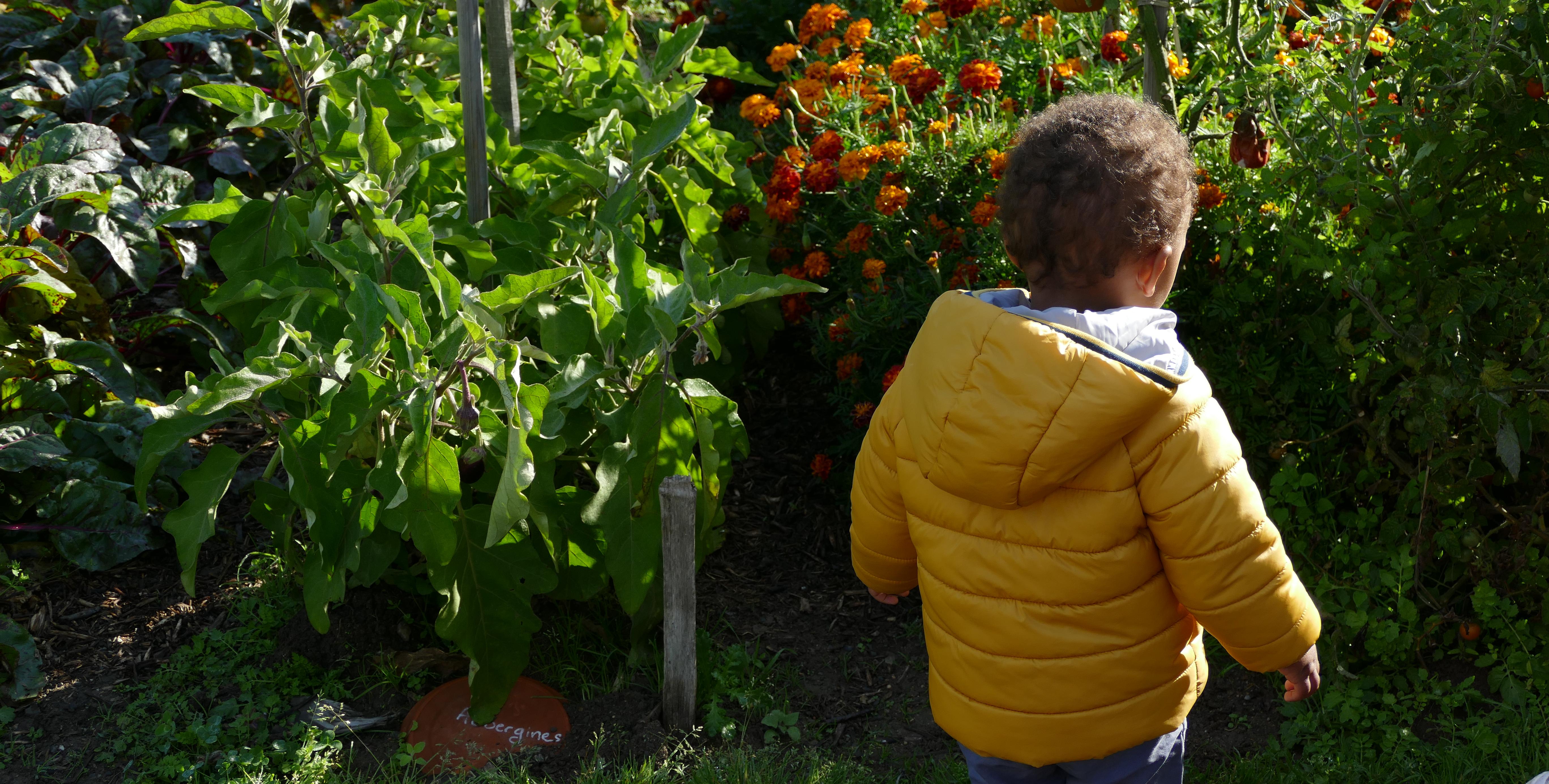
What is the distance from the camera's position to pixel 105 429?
3043 mm

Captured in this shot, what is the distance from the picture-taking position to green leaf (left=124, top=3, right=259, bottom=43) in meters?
2.47

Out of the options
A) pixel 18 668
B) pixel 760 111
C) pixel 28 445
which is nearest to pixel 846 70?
pixel 760 111

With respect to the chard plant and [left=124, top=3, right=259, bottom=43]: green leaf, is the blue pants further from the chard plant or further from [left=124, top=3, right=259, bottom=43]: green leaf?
[left=124, top=3, right=259, bottom=43]: green leaf

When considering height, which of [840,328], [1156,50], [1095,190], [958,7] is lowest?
[840,328]

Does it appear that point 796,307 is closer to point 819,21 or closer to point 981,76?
point 981,76

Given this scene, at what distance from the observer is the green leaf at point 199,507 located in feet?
7.43

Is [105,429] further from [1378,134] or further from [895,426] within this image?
[1378,134]

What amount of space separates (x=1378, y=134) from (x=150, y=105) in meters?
3.74

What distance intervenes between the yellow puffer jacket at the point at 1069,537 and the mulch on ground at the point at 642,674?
89 cm

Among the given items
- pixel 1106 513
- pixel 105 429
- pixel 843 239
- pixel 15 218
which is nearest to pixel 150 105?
pixel 15 218

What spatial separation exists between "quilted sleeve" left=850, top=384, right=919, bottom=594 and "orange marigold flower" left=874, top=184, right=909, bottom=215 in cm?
115

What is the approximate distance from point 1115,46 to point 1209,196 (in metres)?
0.64

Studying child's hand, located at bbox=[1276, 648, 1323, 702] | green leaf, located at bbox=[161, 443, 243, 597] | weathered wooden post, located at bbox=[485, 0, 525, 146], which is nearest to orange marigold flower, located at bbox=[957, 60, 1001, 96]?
weathered wooden post, located at bbox=[485, 0, 525, 146]

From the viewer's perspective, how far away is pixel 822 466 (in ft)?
10.5
